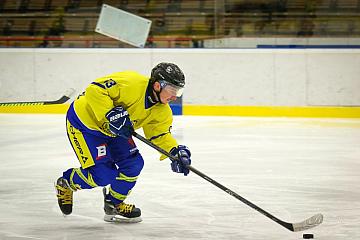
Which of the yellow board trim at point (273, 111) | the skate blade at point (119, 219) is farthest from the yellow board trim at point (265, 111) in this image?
the skate blade at point (119, 219)

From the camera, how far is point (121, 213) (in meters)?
4.50

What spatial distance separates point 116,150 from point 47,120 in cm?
602

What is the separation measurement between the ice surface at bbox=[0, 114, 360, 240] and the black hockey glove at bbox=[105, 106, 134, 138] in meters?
0.51

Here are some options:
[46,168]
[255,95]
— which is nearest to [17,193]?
[46,168]

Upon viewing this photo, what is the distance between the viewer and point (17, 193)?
5.40m

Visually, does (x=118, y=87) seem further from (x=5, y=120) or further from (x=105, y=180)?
(x=5, y=120)

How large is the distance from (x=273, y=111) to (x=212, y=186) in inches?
196

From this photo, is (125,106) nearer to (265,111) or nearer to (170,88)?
(170,88)

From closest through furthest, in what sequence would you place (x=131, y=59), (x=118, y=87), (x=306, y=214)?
(x=118, y=87) → (x=306, y=214) → (x=131, y=59)

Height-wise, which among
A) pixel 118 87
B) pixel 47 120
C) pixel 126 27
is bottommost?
pixel 47 120

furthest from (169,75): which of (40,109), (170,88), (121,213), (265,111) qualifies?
(40,109)

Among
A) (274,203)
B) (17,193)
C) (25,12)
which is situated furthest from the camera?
(25,12)

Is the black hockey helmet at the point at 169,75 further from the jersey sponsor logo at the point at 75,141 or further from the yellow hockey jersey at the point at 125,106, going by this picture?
the jersey sponsor logo at the point at 75,141

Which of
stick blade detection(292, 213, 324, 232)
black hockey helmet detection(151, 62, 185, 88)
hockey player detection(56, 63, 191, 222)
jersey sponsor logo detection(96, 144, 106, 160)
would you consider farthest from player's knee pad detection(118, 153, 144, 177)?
stick blade detection(292, 213, 324, 232)
